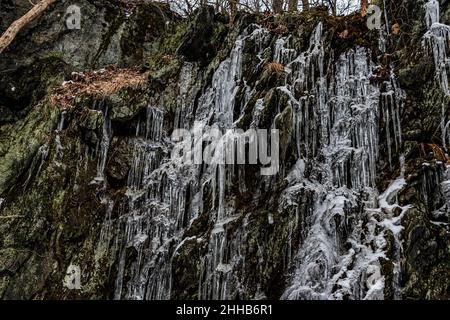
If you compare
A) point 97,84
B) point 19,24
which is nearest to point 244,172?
point 97,84

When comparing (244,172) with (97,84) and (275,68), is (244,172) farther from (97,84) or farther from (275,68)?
(97,84)

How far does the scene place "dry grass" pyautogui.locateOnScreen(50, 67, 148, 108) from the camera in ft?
31.2

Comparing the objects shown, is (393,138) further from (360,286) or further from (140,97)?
(140,97)

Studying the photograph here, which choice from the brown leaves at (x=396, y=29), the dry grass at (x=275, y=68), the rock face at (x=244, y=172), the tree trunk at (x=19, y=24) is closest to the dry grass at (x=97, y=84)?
the rock face at (x=244, y=172)

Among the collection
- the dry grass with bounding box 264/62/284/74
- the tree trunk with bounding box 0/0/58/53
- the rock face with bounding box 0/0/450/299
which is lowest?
the rock face with bounding box 0/0/450/299

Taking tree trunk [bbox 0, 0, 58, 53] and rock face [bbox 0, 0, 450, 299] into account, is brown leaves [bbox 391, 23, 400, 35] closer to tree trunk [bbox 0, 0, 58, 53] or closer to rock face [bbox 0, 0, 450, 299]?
rock face [bbox 0, 0, 450, 299]

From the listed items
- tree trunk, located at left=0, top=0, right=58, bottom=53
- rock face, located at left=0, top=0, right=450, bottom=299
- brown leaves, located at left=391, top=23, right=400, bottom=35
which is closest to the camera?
rock face, located at left=0, top=0, right=450, bottom=299

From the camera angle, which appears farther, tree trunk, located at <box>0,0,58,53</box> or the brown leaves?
tree trunk, located at <box>0,0,58,53</box>

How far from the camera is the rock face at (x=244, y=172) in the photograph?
675cm

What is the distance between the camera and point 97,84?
10.0m

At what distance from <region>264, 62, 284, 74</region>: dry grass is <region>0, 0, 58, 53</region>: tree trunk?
5.51m

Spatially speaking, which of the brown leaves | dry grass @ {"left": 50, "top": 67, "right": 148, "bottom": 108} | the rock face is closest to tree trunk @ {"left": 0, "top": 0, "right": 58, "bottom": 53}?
the rock face

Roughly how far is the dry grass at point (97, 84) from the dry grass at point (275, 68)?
2538 mm

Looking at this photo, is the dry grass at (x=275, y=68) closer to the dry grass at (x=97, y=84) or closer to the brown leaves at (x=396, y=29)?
the brown leaves at (x=396, y=29)
